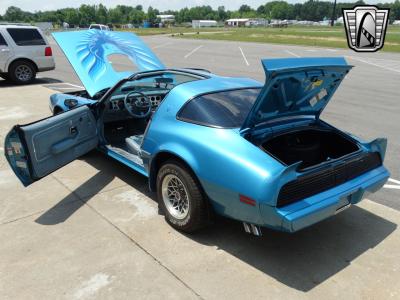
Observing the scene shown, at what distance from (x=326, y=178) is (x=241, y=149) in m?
0.79

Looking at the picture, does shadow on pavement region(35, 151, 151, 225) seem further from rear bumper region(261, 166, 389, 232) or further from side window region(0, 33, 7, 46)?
side window region(0, 33, 7, 46)

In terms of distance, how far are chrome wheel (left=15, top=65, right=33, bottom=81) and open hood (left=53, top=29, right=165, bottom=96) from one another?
8.11 meters

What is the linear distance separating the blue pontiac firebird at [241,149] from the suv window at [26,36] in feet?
30.5

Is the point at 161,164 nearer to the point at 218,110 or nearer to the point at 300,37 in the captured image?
the point at 218,110

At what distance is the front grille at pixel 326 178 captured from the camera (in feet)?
9.94

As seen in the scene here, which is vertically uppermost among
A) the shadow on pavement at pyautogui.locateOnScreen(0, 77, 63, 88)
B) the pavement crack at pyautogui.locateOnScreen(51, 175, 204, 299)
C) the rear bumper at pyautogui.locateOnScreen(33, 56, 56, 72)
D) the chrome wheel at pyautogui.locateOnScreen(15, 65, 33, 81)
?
the rear bumper at pyautogui.locateOnScreen(33, 56, 56, 72)

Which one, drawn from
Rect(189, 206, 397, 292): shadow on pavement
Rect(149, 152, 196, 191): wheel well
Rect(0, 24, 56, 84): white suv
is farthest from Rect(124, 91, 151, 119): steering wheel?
Rect(0, 24, 56, 84): white suv

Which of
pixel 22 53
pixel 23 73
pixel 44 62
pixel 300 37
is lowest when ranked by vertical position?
pixel 300 37

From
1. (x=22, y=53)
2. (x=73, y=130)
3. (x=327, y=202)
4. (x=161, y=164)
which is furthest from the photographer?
(x=22, y=53)

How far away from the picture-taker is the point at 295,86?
11.4 ft

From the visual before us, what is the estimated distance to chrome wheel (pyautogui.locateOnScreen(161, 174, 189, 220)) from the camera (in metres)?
3.72

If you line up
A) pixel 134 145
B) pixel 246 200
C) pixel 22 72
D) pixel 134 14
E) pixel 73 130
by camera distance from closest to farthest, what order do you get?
pixel 246 200, pixel 73 130, pixel 134 145, pixel 22 72, pixel 134 14

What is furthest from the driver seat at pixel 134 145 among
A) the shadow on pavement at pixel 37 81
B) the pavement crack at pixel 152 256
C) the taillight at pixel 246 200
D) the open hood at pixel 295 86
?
the shadow on pavement at pixel 37 81

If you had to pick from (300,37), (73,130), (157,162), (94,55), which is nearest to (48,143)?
(73,130)
